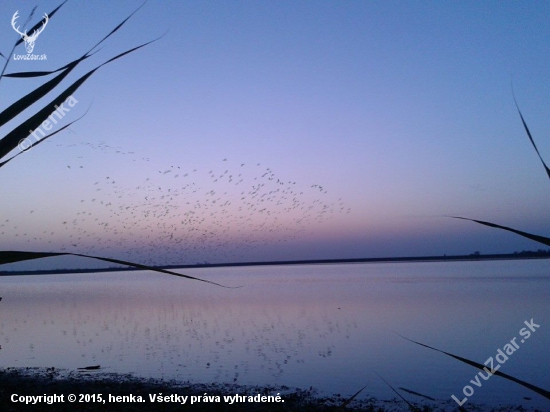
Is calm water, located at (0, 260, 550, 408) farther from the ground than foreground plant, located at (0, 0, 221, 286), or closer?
closer

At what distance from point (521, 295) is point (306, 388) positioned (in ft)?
106

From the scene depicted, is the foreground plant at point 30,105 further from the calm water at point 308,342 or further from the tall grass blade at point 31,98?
the calm water at point 308,342

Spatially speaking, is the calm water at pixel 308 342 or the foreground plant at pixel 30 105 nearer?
the foreground plant at pixel 30 105

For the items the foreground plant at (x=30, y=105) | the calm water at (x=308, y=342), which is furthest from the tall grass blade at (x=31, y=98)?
the calm water at (x=308, y=342)

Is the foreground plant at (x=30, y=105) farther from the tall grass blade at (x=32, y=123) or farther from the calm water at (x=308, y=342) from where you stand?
the calm water at (x=308, y=342)

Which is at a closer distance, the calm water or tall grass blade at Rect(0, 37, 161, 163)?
tall grass blade at Rect(0, 37, 161, 163)

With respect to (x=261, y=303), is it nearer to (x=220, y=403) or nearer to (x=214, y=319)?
(x=214, y=319)

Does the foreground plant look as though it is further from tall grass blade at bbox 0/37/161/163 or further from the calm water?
the calm water

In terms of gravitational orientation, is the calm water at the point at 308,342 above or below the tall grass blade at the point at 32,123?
below

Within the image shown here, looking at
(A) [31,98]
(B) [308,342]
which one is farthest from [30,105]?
(B) [308,342]

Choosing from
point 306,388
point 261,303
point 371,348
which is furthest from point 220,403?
point 261,303

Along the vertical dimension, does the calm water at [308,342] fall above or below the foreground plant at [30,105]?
below

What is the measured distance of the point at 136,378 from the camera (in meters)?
→ 17.8

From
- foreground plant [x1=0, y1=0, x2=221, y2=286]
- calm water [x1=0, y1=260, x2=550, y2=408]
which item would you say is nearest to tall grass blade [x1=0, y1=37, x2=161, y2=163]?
foreground plant [x1=0, y1=0, x2=221, y2=286]
